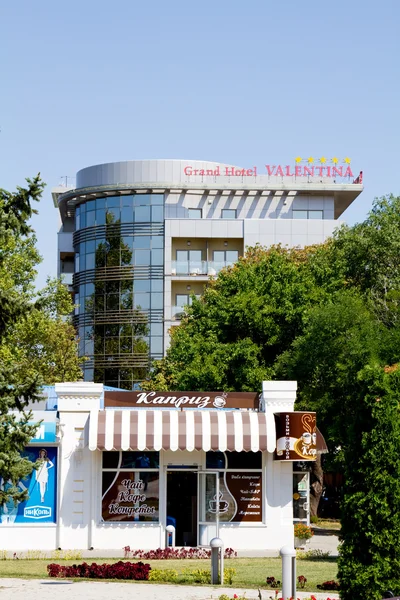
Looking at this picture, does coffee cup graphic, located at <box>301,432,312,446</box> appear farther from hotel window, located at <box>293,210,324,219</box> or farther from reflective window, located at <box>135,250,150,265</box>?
hotel window, located at <box>293,210,324,219</box>

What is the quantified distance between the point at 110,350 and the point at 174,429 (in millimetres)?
49497

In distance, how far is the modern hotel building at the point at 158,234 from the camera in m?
78.8

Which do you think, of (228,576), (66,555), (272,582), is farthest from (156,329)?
(272,582)

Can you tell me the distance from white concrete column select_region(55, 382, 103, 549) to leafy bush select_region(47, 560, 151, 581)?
7.41 metres

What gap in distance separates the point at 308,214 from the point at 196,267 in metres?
10.6

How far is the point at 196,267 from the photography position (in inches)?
3177

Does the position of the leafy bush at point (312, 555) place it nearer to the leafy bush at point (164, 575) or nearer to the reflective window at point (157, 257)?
the leafy bush at point (164, 575)

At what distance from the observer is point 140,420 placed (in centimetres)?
2961

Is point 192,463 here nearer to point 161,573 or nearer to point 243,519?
point 243,519

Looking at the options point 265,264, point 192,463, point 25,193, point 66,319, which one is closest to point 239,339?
point 265,264

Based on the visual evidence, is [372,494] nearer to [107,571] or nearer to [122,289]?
[107,571]

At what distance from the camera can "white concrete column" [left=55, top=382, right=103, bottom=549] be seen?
97.3 ft

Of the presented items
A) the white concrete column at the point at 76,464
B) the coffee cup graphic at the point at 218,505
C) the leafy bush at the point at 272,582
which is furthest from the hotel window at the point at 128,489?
the leafy bush at the point at 272,582

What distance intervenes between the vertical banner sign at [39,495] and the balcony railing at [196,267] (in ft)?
165
